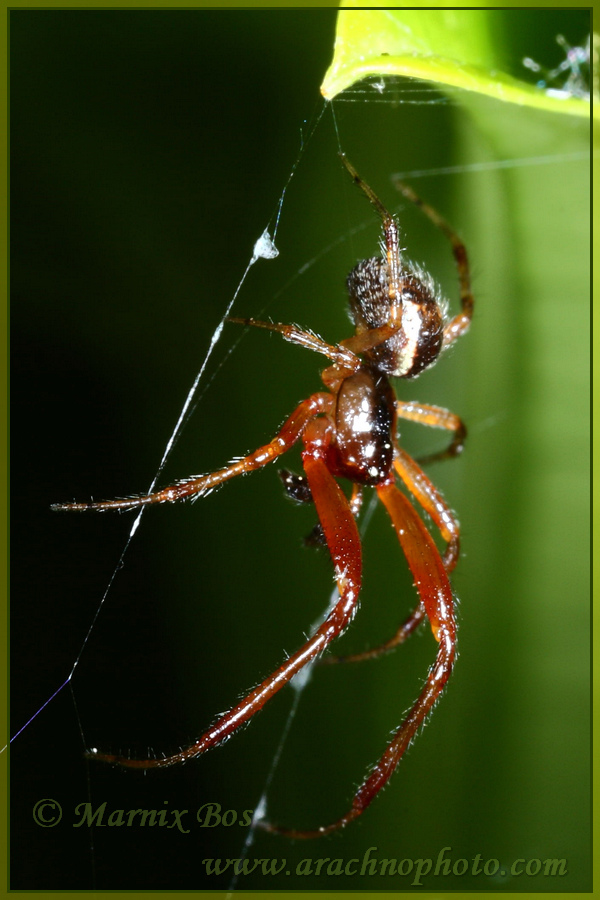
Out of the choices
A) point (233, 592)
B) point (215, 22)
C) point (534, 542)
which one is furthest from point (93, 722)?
point (215, 22)

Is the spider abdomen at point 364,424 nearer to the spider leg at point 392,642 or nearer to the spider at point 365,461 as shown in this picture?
the spider at point 365,461

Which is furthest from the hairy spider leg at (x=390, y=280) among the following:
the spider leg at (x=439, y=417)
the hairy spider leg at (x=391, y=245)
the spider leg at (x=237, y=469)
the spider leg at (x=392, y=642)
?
the spider leg at (x=392, y=642)

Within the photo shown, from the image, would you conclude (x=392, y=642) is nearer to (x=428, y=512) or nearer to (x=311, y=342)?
(x=428, y=512)

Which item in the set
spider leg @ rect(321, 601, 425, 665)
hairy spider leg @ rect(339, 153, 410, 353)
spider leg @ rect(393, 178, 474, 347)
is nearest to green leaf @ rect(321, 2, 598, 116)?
hairy spider leg @ rect(339, 153, 410, 353)

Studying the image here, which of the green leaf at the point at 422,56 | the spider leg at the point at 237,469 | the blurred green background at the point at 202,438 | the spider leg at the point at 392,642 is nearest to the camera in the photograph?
the green leaf at the point at 422,56

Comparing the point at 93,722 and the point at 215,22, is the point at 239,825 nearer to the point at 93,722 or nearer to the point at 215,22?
the point at 93,722

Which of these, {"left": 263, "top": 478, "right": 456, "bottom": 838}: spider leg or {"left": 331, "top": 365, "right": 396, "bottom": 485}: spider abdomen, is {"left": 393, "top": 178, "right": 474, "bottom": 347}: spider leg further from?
{"left": 263, "top": 478, "right": 456, "bottom": 838}: spider leg
